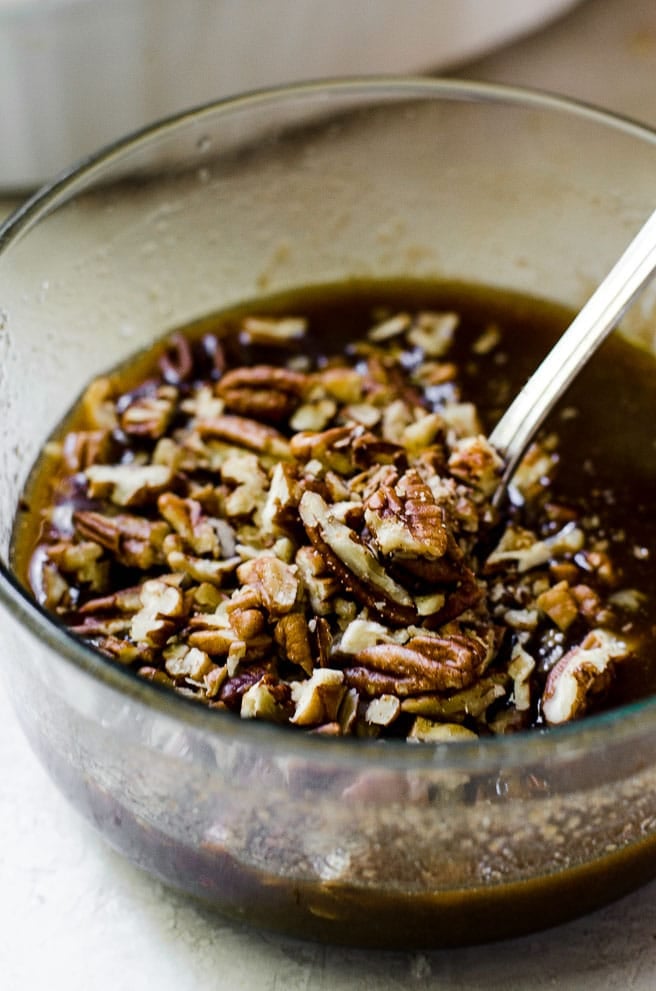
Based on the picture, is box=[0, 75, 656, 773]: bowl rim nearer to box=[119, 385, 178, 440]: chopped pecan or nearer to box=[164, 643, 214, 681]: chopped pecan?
box=[164, 643, 214, 681]: chopped pecan

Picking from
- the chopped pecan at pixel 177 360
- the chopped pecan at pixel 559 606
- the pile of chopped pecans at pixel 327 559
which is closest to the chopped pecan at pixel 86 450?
the pile of chopped pecans at pixel 327 559

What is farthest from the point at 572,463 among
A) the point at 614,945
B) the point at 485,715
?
the point at 614,945

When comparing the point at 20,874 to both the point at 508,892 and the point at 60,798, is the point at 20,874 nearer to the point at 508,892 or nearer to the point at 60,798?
the point at 60,798

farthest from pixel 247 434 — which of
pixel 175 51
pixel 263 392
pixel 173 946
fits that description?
pixel 175 51

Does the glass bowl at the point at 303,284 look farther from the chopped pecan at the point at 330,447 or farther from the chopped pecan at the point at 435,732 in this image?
the chopped pecan at the point at 330,447

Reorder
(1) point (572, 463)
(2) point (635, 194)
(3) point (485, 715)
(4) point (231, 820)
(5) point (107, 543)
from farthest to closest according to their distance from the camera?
(2) point (635, 194) → (1) point (572, 463) → (5) point (107, 543) → (3) point (485, 715) → (4) point (231, 820)

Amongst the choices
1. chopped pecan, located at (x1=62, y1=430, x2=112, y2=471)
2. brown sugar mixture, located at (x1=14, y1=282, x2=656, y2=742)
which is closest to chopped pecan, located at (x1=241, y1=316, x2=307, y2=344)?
brown sugar mixture, located at (x1=14, y1=282, x2=656, y2=742)
